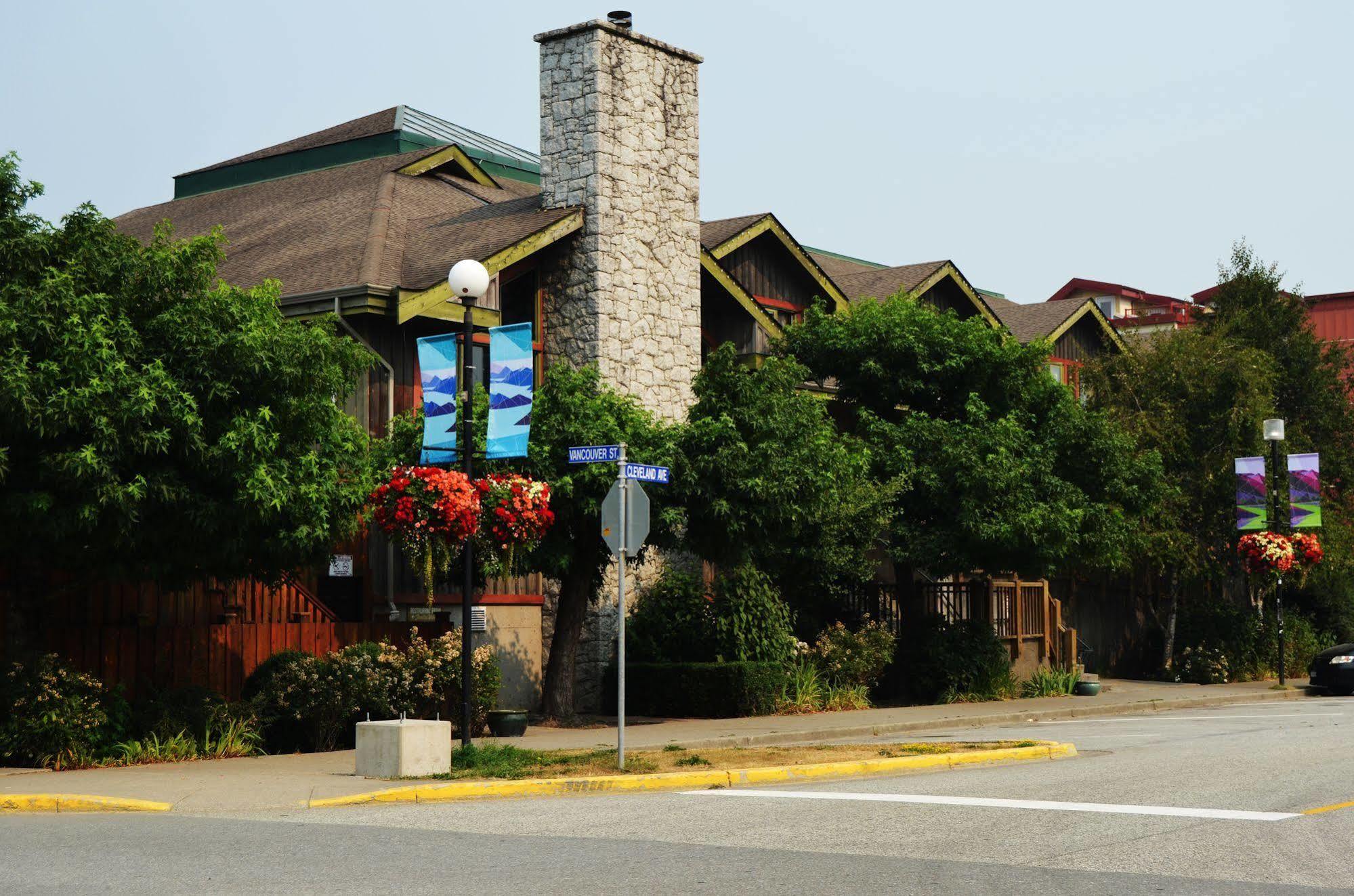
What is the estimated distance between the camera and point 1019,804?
→ 12.3 meters

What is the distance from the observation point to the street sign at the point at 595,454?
51.0ft

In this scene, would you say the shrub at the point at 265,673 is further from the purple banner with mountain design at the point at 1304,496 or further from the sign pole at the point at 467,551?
the purple banner with mountain design at the point at 1304,496

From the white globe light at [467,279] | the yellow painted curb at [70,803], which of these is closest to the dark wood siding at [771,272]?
the white globe light at [467,279]

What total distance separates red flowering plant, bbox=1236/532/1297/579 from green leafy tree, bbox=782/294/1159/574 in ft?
12.2

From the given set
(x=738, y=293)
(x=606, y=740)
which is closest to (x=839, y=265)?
(x=738, y=293)

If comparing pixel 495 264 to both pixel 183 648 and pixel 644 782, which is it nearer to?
pixel 183 648

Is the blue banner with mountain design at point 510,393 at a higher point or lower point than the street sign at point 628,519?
higher

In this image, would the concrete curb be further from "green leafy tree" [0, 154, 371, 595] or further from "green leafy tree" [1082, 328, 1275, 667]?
"green leafy tree" [0, 154, 371, 595]

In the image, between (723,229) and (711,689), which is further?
(723,229)

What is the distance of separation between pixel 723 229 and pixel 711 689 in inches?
399

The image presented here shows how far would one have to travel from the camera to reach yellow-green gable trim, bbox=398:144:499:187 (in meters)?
28.9

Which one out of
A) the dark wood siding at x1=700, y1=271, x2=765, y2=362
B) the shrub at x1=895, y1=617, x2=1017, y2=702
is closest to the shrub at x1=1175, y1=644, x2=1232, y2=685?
the shrub at x1=895, y1=617, x2=1017, y2=702

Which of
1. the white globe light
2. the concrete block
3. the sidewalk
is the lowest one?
the sidewalk

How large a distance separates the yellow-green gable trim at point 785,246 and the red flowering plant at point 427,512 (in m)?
12.2
